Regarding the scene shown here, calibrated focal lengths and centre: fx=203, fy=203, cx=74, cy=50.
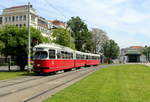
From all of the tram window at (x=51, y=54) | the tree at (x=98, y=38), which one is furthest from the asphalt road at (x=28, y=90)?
the tree at (x=98, y=38)

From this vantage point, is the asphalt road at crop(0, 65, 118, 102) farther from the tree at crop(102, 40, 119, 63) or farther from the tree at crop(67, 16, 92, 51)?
the tree at crop(102, 40, 119, 63)

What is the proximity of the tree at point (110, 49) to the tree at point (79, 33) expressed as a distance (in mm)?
9401

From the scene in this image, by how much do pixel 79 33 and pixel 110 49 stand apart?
17.5 metres

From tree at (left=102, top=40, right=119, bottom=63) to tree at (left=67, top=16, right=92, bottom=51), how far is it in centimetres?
940

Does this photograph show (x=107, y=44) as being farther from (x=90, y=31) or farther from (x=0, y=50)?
(x=0, y=50)

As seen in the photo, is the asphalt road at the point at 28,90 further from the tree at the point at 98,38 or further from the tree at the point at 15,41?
the tree at the point at 98,38

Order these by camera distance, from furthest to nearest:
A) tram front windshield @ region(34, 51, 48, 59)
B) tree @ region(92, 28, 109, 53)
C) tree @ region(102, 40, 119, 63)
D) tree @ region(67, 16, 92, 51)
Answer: tree @ region(102, 40, 119, 63)
tree @ region(92, 28, 109, 53)
tree @ region(67, 16, 92, 51)
tram front windshield @ region(34, 51, 48, 59)

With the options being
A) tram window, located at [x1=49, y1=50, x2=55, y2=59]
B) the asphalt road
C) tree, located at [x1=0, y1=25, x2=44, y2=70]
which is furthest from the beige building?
the asphalt road

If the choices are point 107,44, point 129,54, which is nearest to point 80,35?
point 107,44

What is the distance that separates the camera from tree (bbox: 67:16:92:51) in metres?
77.7

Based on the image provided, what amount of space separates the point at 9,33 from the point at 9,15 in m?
43.6

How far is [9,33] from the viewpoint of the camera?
94.1ft

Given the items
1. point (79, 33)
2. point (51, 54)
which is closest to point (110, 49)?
point (79, 33)

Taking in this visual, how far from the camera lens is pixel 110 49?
8775cm
